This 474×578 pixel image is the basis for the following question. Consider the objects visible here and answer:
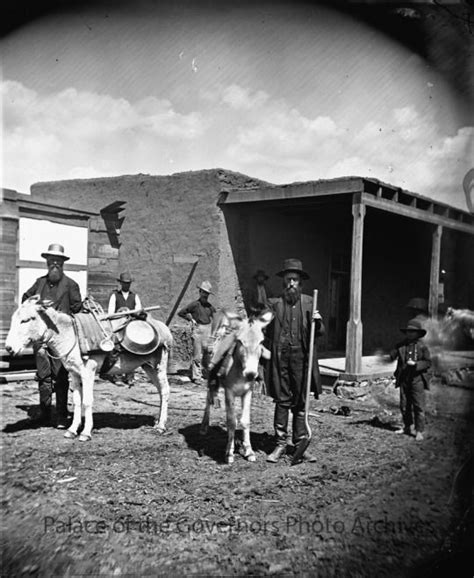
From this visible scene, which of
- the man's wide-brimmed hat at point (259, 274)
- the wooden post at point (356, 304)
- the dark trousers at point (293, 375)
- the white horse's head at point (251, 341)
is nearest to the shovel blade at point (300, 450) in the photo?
the dark trousers at point (293, 375)

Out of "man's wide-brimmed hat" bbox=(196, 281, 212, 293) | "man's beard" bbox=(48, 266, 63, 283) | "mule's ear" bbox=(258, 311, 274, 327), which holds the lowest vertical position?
"mule's ear" bbox=(258, 311, 274, 327)

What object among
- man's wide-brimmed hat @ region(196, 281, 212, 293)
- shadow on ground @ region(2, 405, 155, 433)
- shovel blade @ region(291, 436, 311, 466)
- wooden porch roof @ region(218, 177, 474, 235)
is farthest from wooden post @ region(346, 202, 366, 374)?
shovel blade @ region(291, 436, 311, 466)

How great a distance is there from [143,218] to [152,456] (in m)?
7.06

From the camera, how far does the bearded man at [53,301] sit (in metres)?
6.04

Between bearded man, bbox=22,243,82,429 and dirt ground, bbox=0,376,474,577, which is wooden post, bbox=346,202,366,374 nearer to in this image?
dirt ground, bbox=0,376,474,577

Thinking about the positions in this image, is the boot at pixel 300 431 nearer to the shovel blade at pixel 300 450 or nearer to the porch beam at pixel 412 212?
the shovel blade at pixel 300 450

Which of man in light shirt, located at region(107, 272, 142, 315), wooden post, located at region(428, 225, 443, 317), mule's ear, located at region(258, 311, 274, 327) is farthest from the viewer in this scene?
wooden post, located at region(428, 225, 443, 317)

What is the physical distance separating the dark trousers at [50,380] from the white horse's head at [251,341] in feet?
8.16

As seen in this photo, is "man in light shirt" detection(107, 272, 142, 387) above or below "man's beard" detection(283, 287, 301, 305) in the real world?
below

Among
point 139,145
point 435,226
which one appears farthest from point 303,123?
point 435,226

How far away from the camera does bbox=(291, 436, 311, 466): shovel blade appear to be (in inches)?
195

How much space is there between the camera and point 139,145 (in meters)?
5.41

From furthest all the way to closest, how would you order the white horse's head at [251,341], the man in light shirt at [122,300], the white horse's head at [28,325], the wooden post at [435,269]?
the wooden post at [435,269]
the man in light shirt at [122,300]
the white horse's head at [28,325]
the white horse's head at [251,341]

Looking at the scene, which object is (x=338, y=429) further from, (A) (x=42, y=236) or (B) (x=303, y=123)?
(A) (x=42, y=236)
